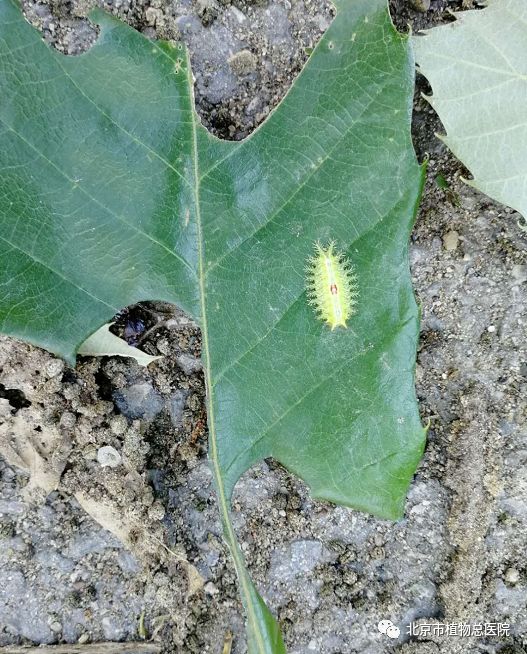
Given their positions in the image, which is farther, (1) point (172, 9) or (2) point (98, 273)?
(1) point (172, 9)

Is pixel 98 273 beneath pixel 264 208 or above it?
beneath

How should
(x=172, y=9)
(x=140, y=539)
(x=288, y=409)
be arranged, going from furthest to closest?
(x=140, y=539) < (x=172, y=9) < (x=288, y=409)

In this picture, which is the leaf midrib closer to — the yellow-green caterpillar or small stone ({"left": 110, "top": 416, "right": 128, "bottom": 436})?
the yellow-green caterpillar

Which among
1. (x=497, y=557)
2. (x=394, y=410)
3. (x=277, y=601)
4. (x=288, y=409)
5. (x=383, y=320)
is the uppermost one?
(x=383, y=320)

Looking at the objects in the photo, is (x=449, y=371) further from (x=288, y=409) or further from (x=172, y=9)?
(x=172, y=9)

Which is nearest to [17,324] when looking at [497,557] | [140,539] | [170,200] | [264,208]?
[170,200]

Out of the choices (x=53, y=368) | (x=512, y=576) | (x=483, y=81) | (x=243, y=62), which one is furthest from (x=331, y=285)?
(x=512, y=576)

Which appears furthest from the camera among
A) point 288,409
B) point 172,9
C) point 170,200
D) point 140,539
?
point 140,539
